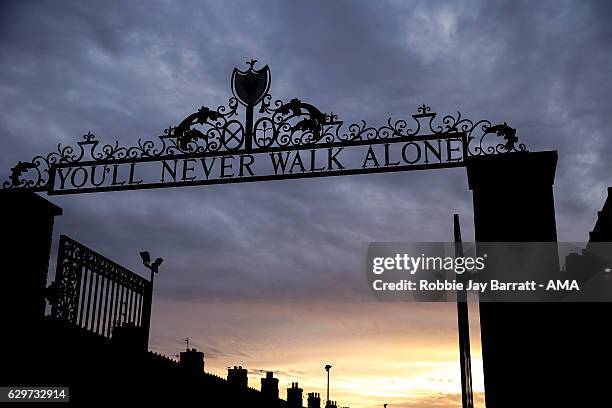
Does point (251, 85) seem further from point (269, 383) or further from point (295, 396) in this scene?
point (295, 396)

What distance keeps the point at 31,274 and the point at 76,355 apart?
1.40 metres

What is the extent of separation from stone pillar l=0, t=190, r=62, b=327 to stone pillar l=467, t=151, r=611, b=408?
19.4ft

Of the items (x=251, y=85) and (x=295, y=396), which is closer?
(x=251, y=85)

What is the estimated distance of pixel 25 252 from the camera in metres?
9.08

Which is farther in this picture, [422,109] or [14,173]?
[14,173]

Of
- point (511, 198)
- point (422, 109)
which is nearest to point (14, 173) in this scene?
point (422, 109)

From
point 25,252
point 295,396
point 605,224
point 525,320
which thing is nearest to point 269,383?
point 295,396

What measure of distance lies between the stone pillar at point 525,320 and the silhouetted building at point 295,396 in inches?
994

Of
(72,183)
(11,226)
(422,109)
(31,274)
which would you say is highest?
(422,109)

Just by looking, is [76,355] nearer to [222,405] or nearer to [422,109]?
[422,109]

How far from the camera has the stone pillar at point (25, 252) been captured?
887 centimetres

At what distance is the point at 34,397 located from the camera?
8.19 meters

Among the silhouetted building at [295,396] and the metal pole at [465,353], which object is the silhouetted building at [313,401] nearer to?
the silhouetted building at [295,396]

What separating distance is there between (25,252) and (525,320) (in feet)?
21.8
